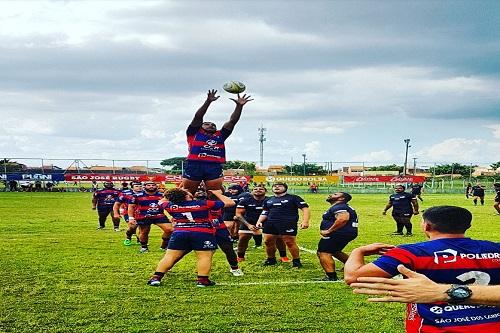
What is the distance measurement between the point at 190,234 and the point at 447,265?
695cm

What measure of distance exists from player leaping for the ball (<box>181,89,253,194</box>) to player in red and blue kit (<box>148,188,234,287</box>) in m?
0.77

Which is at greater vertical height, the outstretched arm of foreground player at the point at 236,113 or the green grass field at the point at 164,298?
the outstretched arm of foreground player at the point at 236,113

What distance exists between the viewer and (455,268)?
369cm

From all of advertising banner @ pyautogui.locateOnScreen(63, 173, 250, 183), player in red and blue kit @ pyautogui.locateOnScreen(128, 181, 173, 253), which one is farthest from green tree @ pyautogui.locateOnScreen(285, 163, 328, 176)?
player in red and blue kit @ pyautogui.locateOnScreen(128, 181, 173, 253)

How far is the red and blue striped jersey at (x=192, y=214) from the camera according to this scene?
33.5 ft

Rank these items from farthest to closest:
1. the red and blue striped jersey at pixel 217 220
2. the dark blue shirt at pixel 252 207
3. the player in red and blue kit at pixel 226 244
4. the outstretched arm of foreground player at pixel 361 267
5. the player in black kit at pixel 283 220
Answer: the dark blue shirt at pixel 252 207 < the player in black kit at pixel 283 220 < the red and blue striped jersey at pixel 217 220 < the player in red and blue kit at pixel 226 244 < the outstretched arm of foreground player at pixel 361 267

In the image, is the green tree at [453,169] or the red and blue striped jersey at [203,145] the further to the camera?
the green tree at [453,169]

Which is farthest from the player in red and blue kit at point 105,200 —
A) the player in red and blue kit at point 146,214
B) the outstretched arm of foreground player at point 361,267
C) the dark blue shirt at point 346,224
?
the outstretched arm of foreground player at point 361,267

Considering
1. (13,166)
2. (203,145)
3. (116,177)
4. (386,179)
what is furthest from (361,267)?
(13,166)

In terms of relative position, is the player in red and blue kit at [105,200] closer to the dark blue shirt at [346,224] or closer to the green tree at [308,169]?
the dark blue shirt at [346,224]

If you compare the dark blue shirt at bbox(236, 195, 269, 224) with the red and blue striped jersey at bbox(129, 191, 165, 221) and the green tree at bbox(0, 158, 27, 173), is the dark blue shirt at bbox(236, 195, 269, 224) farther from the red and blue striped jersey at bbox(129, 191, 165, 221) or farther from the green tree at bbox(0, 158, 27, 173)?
the green tree at bbox(0, 158, 27, 173)

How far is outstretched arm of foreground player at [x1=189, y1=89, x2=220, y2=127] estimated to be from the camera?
10469 millimetres

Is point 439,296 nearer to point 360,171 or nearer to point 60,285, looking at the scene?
point 60,285

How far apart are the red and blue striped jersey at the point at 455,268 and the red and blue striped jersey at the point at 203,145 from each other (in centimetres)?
721
